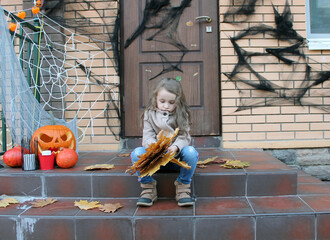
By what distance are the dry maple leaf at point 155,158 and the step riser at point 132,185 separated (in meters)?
0.39

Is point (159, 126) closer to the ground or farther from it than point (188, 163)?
farther from it

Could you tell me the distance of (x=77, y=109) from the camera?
11.9 ft

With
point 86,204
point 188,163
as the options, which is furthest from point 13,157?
point 188,163

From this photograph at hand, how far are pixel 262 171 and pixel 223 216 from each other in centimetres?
66

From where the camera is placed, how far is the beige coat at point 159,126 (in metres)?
2.31

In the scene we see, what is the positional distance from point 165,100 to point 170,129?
0.25 m

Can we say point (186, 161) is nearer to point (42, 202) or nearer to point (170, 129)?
point (170, 129)

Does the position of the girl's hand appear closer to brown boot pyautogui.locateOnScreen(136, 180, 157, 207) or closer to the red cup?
Answer: brown boot pyautogui.locateOnScreen(136, 180, 157, 207)

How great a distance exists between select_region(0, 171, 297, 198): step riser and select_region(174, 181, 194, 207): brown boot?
147mm

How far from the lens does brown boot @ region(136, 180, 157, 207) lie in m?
2.15

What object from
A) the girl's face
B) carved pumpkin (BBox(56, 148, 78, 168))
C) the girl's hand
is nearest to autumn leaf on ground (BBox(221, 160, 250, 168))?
the girl's hand

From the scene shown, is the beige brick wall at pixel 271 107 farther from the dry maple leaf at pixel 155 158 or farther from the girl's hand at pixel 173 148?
the dry maple leaf at pixel 155 158

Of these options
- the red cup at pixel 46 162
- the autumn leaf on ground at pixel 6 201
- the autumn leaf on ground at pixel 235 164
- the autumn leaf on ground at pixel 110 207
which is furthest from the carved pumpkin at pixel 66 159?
the autumn leaf on ground at pixel 235 164

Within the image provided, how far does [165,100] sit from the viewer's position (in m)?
2.29
